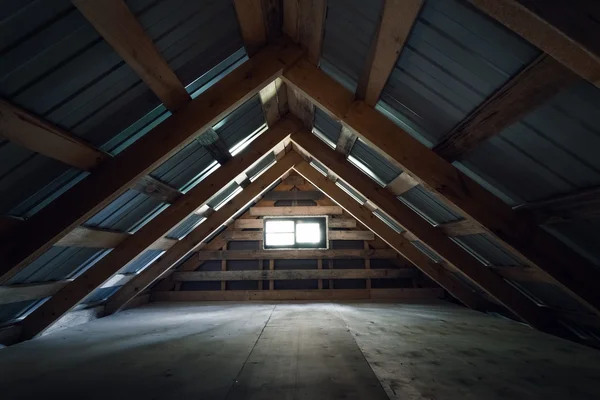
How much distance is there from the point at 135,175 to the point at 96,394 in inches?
49.6

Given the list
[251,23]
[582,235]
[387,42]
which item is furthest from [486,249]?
[251,23]

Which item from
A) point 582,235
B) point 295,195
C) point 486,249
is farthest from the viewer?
point 295,195

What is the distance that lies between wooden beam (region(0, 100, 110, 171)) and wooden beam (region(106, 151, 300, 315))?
10.7 ft

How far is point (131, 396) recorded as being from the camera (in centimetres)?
182

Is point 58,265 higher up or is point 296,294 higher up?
point 58,265

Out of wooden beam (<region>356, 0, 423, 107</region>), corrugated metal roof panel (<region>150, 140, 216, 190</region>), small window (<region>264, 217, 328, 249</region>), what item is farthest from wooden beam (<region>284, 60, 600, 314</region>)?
small window (<region>264, 217, 328, 249</region>)

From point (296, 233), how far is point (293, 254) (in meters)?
0.45

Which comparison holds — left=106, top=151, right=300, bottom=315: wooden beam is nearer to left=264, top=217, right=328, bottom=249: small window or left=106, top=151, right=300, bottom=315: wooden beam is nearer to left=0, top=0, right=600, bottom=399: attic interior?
left=0, top=0, right=600, bottom=399: attic interior

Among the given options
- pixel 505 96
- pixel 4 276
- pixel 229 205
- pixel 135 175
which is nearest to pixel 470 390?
pixel 505 96

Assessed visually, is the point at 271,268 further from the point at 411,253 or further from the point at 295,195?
the point at 411,253

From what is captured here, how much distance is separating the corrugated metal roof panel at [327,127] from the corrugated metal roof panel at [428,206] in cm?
95

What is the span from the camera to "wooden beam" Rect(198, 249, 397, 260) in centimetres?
701

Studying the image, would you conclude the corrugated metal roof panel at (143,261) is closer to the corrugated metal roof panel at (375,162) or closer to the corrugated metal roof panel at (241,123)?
the corrugated metal roof panel at (241,123)

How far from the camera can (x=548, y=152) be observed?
1.66 metres
